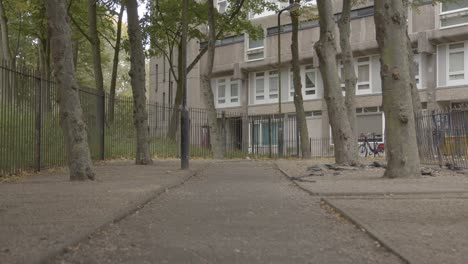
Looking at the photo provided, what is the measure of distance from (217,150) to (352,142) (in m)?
9.88

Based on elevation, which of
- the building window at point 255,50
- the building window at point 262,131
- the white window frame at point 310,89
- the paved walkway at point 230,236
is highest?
the building window at point 255,50

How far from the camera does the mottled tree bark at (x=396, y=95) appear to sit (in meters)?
11.9

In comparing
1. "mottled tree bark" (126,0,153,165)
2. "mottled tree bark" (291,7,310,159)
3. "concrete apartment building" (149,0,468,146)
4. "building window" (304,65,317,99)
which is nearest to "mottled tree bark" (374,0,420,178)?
"mottled tree bark" (126,0,153,165)

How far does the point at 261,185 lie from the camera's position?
11789mm

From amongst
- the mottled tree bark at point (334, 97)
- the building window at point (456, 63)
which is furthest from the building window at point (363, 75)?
the mottled tree bark at point (334, 97)

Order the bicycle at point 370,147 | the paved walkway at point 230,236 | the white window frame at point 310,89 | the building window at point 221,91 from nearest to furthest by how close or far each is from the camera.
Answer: the paved walkway at point 230,236
the bicycle at point 370,147
the white window frame at point 310,89
the building window at point 221,91

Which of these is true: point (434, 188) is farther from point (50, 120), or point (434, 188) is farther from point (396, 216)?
point (50, 120)

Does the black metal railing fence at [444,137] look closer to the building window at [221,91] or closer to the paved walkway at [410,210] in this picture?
the paved walkway at [410,210]

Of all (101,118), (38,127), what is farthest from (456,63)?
(38,127)

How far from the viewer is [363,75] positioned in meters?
37.2

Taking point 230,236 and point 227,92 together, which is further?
point 227,92

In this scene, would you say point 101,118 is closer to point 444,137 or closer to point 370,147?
point 444,137

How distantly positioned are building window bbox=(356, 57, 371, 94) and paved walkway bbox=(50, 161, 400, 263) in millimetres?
29310

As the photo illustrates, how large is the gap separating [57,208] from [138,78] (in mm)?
10760
